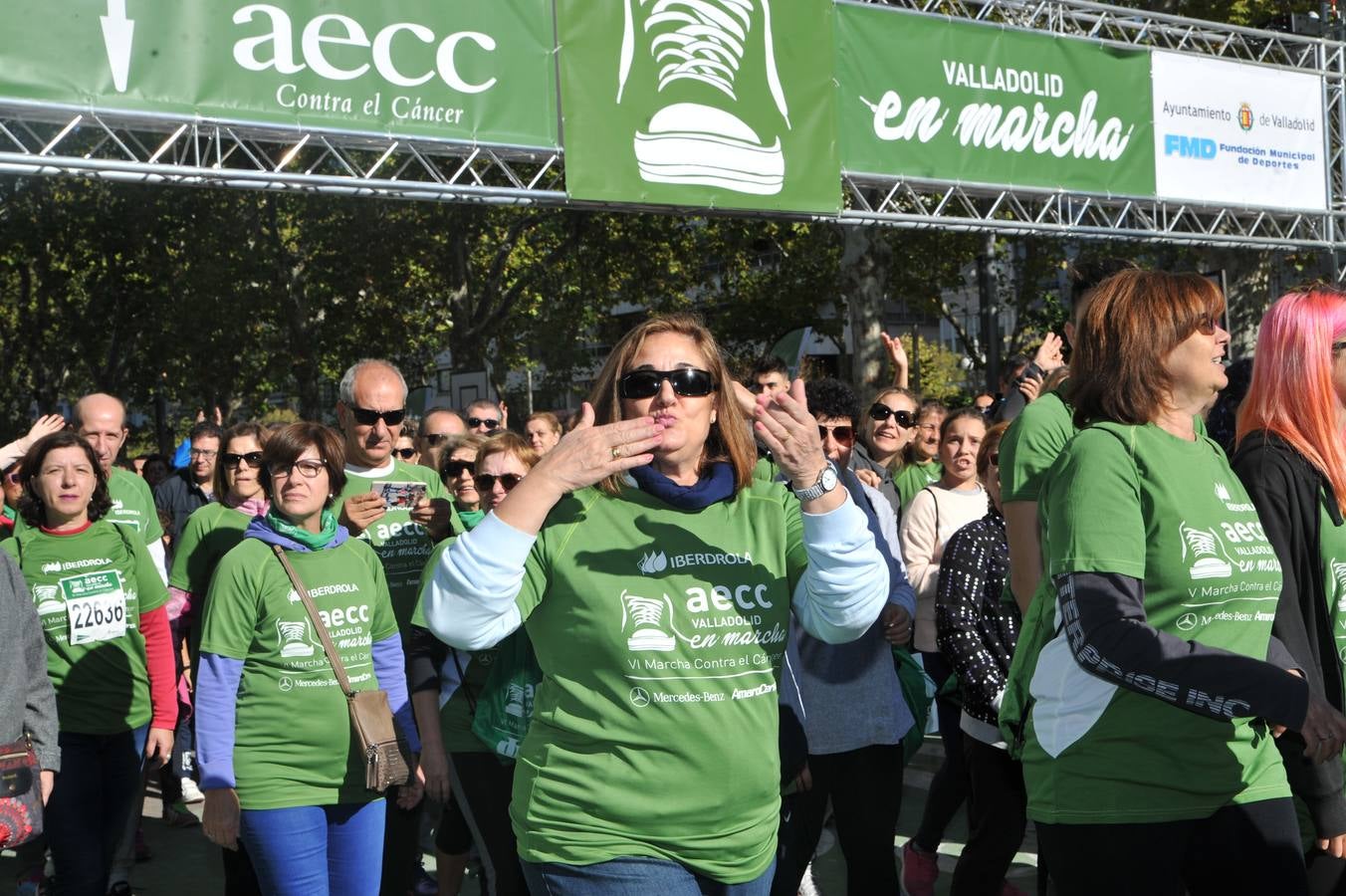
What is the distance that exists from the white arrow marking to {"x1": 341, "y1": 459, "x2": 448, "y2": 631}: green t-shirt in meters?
3.74

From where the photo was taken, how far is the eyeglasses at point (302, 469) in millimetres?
4891

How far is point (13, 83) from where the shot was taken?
797 centimetres

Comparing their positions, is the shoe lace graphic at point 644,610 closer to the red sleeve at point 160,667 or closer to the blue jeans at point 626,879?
the blue jeans at point 626,879

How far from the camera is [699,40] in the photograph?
10047mm

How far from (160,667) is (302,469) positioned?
129 centimetres

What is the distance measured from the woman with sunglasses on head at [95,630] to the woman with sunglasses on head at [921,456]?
4.14m

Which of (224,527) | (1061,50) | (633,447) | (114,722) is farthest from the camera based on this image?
(1061,50)

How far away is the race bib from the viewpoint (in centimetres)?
551

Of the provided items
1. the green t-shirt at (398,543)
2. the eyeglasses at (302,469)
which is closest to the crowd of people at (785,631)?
the eyeglasses at (302,469)

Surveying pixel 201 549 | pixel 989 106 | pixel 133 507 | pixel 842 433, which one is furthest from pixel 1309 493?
pixel 989 106

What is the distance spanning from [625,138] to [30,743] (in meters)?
6.58

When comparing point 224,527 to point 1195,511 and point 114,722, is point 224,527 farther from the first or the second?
point 1195,511

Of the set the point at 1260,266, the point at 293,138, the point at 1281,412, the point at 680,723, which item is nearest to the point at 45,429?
the point at 293,138

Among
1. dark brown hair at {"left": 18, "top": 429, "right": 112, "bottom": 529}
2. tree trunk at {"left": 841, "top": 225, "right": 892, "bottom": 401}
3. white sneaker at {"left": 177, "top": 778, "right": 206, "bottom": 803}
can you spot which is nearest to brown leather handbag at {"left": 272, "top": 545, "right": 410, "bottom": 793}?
dark brown hair at {"left": 18, "top": 429, "right": 112, "bottom": 529}
